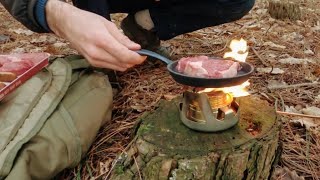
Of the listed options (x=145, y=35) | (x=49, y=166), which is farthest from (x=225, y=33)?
(x=49, y=166)

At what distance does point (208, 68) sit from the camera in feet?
4.92

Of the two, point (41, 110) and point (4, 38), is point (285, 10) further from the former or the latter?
point (41, 110)

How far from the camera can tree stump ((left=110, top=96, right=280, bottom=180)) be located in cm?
144

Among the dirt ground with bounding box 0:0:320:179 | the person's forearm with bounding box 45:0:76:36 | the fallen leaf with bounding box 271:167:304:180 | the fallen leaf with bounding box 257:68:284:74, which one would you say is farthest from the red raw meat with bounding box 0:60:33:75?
the fallen leaf with bounding box 257:68:284:74

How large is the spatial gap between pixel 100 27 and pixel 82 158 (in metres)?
0.59

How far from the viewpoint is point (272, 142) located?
1534 millimetres

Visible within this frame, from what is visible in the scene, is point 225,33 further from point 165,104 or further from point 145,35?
point 165,104

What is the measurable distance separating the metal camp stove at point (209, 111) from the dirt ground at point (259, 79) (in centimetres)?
37

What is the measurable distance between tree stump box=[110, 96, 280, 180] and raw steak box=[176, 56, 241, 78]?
0.24m

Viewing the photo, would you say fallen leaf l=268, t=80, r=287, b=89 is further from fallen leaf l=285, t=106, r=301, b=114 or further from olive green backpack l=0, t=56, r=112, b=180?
olive green backpack l=0, t=56, r=112, b=180

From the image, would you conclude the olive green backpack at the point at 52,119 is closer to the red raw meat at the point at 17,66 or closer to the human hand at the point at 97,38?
the red raw meat at the point at 17,66

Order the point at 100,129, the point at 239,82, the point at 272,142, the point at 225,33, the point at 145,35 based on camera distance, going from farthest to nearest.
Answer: the point at 225,33 → the point at 145,35 → the point at 100,129 → the point at 272,142 → the point at 239,82

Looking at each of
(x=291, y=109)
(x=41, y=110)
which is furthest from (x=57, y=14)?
(x=291, y=109)

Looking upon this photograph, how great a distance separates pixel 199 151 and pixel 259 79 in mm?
1184
